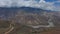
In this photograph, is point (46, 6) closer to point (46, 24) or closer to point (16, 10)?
point (46, 24)

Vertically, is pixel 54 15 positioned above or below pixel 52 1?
below

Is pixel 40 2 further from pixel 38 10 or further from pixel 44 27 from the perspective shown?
pixel 44 27

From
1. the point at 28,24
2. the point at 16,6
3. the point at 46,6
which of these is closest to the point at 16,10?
the point at 16,6

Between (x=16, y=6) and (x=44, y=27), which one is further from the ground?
(x=16, y=6)

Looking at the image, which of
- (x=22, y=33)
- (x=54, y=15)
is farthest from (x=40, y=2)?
(x=22, y=33)

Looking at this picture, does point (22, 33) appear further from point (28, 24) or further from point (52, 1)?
point (52, 1)

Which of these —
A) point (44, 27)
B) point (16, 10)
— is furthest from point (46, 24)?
point (16, 10)

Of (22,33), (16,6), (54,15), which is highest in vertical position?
(16,6)
